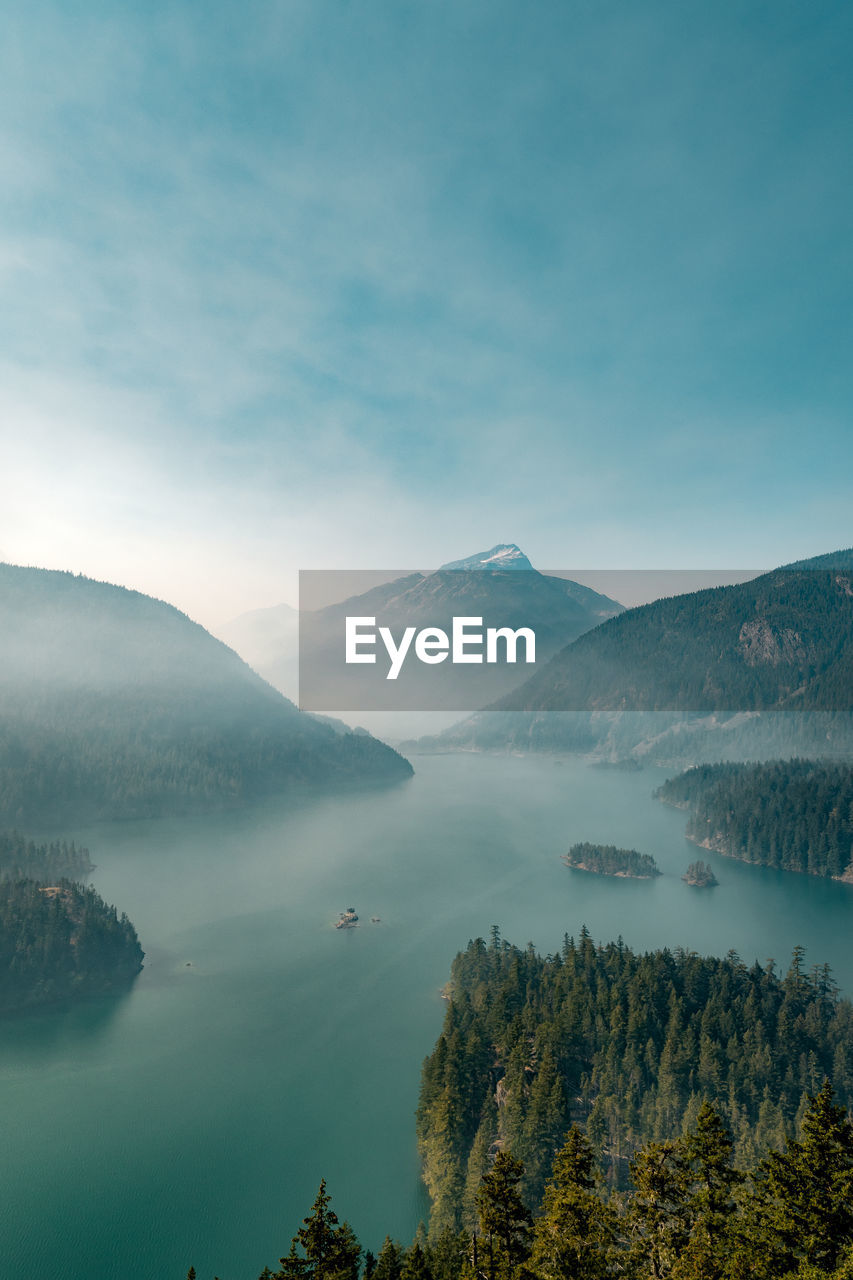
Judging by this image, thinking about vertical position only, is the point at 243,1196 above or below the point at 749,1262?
below

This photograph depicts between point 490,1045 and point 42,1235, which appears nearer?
point 42,1235

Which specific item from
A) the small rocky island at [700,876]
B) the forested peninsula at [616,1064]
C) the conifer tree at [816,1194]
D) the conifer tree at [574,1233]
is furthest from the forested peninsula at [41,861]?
the small rocky island at [700,876]

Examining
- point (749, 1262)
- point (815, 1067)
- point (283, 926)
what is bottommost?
point (283, 926)

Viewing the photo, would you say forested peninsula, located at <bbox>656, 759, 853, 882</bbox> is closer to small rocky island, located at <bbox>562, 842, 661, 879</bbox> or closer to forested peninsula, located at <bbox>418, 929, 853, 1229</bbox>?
small rocky island, located at <bbox>562, 842, 661, 879</bbox>

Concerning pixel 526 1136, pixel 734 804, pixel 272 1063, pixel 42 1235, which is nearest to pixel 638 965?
pixel 526 1136

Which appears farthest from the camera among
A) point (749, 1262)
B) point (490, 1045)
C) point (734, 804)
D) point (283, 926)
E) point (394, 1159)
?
point (734, 804)

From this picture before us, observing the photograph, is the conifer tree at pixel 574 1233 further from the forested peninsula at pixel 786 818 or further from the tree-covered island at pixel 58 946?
the forested peninsula at pixel 786 818

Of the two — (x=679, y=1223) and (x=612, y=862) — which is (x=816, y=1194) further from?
(x=612, y=862)

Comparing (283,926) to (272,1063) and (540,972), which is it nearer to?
(272,1063)
